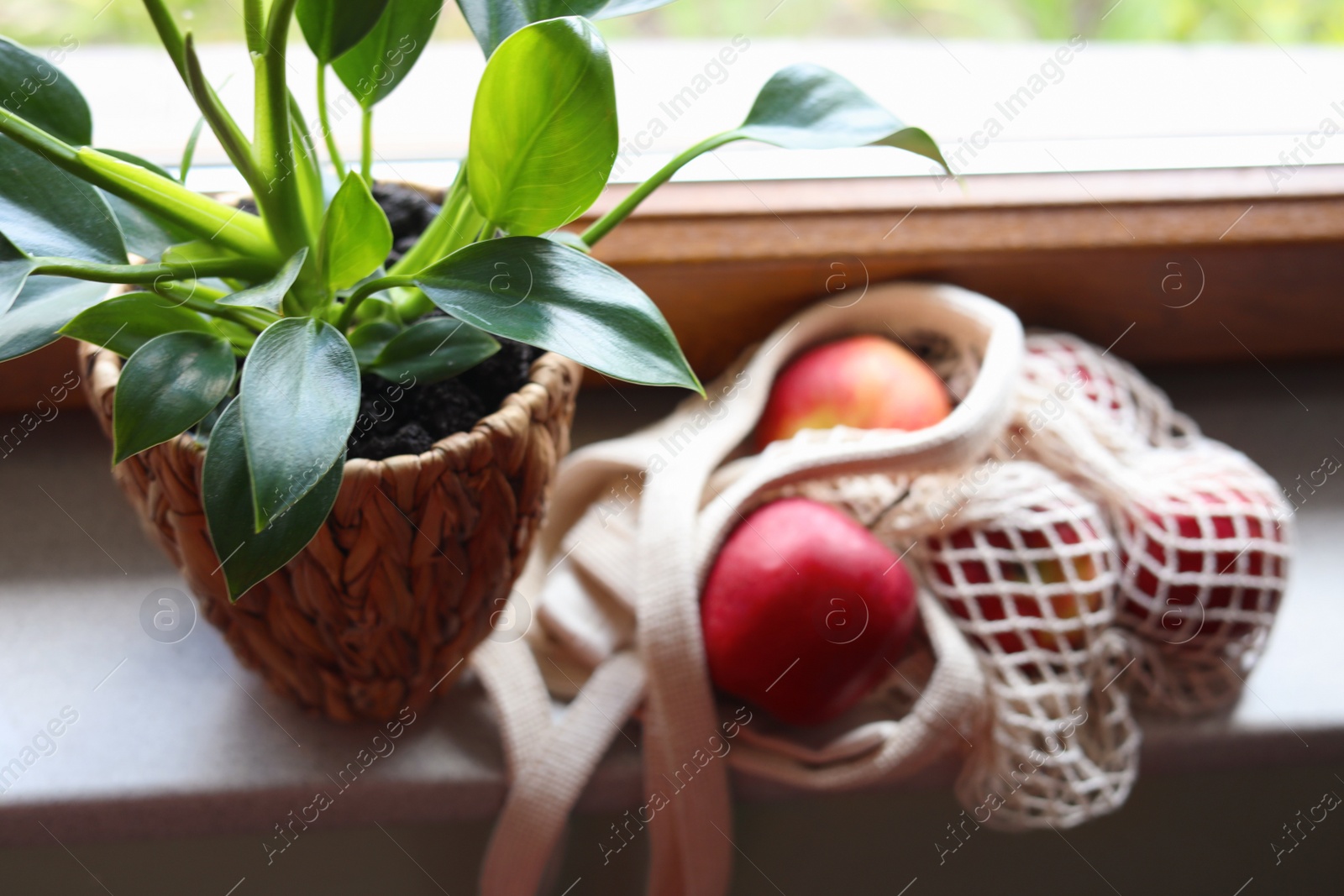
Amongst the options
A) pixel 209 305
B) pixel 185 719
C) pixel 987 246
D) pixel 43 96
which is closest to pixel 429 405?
pixel 209 305

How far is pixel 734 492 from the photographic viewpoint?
55 centimetres

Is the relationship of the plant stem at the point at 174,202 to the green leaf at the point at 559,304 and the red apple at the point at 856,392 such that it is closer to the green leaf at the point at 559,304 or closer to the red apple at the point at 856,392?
the green leaf at the point at 559,304

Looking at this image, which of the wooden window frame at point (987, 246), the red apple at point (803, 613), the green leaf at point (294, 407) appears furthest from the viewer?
the wooden window frame at point (987, 246)

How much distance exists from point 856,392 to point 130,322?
1.38 feet

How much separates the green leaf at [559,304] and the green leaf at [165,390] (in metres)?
0.09

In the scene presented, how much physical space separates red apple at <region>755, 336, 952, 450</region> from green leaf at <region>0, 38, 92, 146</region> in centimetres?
43

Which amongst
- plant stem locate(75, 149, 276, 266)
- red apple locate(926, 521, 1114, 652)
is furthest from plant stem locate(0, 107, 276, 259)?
red apple locate(926, 521, 1114, 652)

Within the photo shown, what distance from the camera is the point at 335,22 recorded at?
36 cm

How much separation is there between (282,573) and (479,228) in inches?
7.1

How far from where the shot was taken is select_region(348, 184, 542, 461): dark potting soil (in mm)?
403

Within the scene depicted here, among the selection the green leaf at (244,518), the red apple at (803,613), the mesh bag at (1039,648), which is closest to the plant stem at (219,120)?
the green leaf at (244,518)

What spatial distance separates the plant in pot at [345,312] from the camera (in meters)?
0.32

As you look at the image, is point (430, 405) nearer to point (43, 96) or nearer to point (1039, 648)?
point (43, 96)

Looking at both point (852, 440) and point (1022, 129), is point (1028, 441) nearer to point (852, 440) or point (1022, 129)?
point (852, 440)
